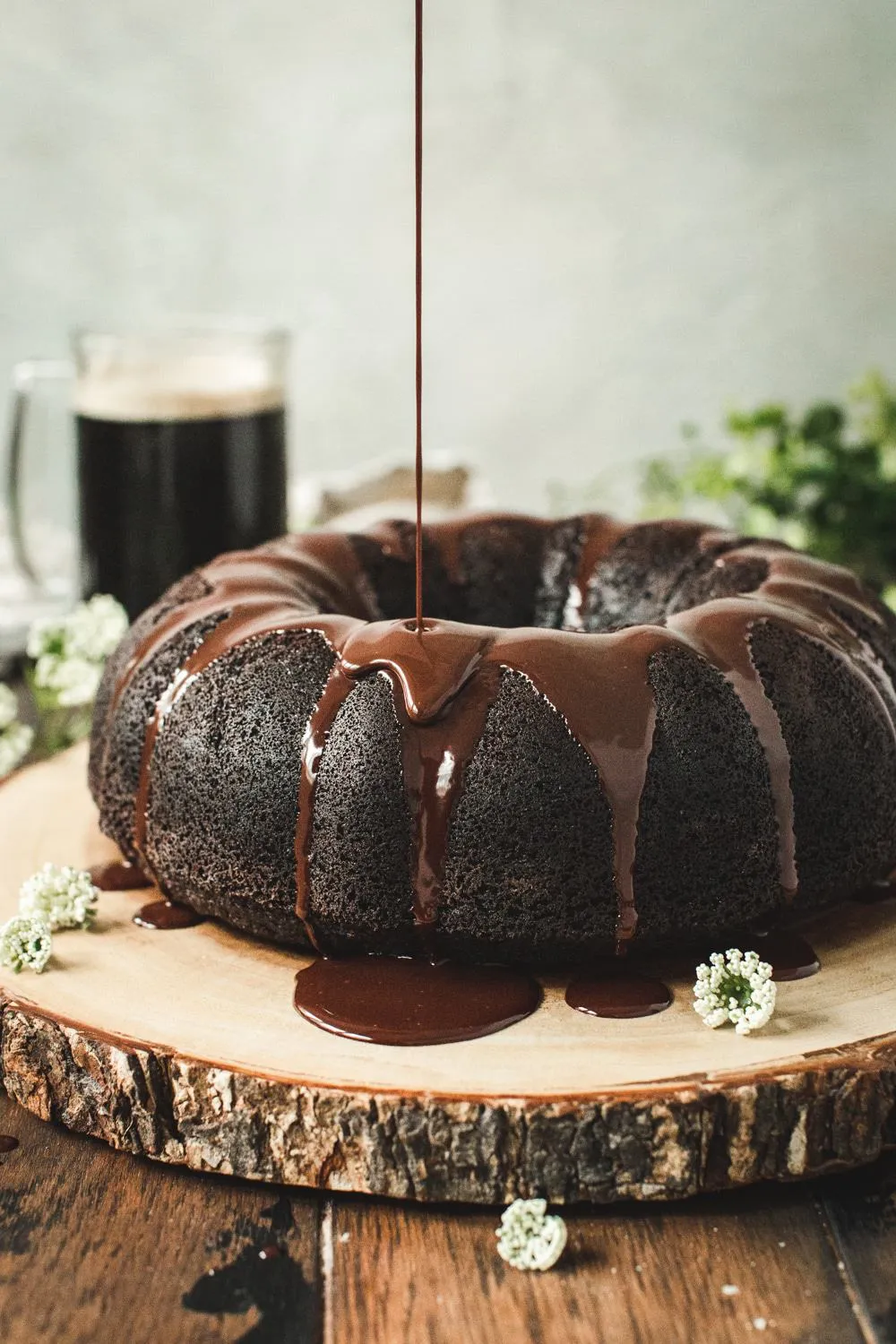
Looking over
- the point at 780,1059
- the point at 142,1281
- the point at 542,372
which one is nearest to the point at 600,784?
the point at 780,1059

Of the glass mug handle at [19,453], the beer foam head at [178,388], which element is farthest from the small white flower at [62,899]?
the glass mug handle at [19,453]

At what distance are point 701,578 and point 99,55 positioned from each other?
2.91 meters

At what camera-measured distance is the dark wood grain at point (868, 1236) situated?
152cm

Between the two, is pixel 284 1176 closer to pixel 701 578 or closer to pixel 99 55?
pixel 701 578

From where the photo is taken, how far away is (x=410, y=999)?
5.96 ft

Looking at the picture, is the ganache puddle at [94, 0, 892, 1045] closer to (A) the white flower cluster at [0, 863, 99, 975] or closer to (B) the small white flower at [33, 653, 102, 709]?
(A) the white flower cluster at [0, 863, 99, 975]

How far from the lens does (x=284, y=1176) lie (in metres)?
1.68

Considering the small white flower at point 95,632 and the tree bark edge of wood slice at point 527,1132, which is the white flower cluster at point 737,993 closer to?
the tree bark edge of wood slice at point 527,1132

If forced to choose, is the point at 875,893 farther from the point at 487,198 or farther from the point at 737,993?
the point at 487,198

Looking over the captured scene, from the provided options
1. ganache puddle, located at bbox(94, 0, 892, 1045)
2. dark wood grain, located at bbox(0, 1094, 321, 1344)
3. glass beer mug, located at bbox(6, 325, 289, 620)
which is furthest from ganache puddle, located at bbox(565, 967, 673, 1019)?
glass beer mug, located at bbox(6, 325, 289, 620)

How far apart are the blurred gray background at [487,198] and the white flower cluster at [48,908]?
2898 mm

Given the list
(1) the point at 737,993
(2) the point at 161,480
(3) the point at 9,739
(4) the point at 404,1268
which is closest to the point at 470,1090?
(4) the point at 404,1268

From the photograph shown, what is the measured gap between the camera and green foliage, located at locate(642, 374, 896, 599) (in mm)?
3824

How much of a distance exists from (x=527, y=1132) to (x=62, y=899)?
74 cm
